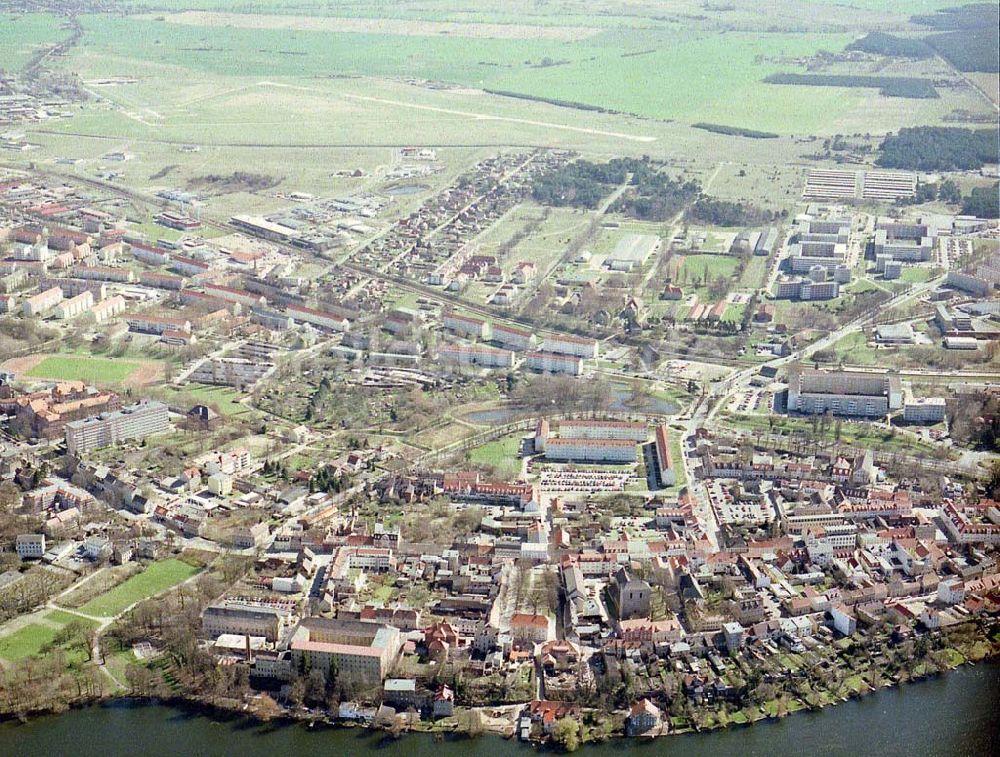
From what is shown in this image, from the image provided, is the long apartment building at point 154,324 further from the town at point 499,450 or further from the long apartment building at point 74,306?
the long apartment building at point 74,306

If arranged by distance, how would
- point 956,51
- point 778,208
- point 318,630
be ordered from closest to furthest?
point 318,630 < point 778,208 < point 956,51

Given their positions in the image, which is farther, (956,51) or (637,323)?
(956,51)

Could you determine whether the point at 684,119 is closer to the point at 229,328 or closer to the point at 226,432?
the point at 229,328

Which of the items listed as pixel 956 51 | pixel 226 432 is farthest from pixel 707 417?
pixel 956 51

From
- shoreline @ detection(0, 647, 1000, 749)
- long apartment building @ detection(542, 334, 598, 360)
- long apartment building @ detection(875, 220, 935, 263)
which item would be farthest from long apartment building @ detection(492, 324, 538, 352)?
shoreline @ detection(0, 647, 1000, 749)

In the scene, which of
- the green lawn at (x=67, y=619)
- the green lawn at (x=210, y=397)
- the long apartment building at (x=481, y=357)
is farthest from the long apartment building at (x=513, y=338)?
the green lawn at (x=67, y=619)

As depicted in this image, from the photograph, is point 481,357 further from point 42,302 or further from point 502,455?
point 42,302

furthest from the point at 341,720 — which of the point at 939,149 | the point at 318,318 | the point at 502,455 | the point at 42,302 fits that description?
the point at 939,149
